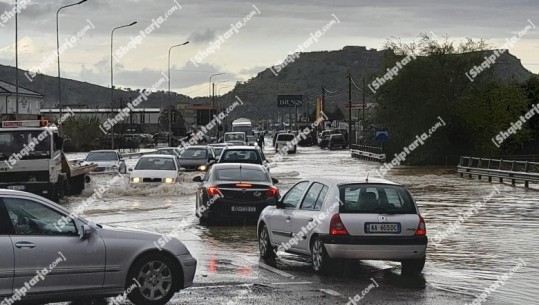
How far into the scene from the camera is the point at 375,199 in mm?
14102

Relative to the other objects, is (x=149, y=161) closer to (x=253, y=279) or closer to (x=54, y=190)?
(x=54, y=190)

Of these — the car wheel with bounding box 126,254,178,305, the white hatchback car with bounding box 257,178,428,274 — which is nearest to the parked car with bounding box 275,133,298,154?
the white hatchback car with bounding box 257,178,428,274

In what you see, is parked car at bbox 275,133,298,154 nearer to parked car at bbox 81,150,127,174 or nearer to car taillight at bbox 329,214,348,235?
parked car at bbox 81,150,127,174

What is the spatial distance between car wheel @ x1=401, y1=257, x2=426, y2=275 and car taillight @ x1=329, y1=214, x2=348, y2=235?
123 cm

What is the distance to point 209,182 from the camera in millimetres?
22438

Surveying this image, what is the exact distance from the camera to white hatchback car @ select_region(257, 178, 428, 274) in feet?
44.7

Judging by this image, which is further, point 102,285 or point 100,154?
point 100,154

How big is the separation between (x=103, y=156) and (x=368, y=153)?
32.5 metres

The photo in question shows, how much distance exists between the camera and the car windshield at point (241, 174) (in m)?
22.7

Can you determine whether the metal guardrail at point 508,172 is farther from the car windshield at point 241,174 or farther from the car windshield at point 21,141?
the car windshield at point 21,141

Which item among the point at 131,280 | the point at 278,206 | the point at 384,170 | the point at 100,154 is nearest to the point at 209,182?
the point at 278,206

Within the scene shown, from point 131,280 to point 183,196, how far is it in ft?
72.0

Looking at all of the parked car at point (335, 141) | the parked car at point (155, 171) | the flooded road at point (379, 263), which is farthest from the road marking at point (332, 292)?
the parked car at point (335, 141)

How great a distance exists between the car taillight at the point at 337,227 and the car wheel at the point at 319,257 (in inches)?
11.3
